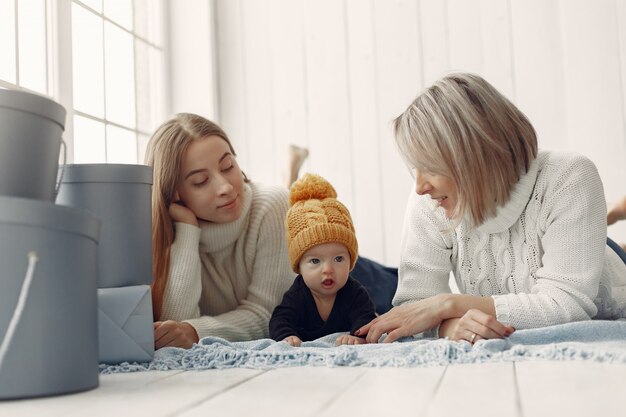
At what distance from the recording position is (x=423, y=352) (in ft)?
4.54

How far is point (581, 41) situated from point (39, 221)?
2.47 metres

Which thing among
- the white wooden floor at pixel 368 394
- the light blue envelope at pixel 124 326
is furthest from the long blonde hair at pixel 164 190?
the white wooden floor at pixel 368 394

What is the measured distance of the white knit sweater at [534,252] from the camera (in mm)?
1672

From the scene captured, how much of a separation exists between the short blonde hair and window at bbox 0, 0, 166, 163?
1152mm

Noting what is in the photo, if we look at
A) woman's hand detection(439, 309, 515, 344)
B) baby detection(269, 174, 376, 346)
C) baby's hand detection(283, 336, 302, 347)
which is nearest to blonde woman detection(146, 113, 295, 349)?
baby detection(269, 174, 376, 346)

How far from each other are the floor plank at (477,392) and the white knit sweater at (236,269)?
92 centimetres

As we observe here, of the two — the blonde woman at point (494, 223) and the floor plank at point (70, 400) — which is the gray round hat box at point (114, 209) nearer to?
the floor plank at point (70, 400)

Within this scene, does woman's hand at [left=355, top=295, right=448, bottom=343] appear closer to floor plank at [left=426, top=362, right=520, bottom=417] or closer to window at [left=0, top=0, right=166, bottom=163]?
floor plank at [left=426, top=362, right=520, bottom=417]

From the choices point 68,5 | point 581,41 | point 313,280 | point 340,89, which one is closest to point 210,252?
point 313,280

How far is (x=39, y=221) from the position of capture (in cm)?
114

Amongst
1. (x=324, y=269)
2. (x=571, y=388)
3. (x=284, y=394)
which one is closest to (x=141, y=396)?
(x=284, y=394)

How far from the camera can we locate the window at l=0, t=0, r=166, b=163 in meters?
2.24

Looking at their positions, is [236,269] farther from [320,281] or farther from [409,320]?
[409,320]

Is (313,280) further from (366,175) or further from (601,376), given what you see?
(366,175)
